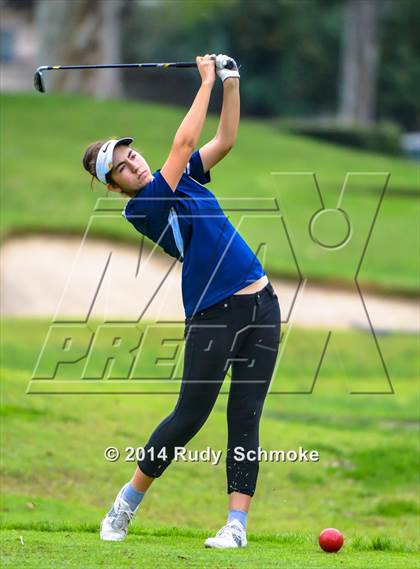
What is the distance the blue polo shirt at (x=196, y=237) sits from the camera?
22.4ft

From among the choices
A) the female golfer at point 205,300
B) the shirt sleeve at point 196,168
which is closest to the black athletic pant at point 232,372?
the female golfer at point 205,300

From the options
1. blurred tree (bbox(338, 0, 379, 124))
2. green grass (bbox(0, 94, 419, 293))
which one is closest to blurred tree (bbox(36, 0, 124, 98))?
green grass (bbox(0, 94, 419, 293))

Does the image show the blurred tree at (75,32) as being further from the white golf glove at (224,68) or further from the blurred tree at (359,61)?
the white golf glove at (224,68)

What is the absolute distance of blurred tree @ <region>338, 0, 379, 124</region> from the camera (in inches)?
1866

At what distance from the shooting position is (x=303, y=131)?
40938 millimetres

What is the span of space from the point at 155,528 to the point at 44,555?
1.87m

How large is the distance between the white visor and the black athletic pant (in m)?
0.84

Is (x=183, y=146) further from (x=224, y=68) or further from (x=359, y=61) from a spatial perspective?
(x=359, y=61)

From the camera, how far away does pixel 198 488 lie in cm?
1073

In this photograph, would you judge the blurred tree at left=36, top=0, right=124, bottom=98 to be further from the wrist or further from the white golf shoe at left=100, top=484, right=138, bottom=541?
the white golf shoe at left=100, top=484, right=138, bottom=541

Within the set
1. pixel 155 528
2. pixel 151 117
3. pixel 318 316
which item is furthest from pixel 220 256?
pixel 151 117

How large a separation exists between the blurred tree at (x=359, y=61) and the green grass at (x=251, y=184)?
10.3 metres

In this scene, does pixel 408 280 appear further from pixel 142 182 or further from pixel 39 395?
pixel 142 182

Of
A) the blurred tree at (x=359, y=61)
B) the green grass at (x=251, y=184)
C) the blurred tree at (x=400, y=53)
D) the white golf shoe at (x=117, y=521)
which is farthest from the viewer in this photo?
the blurred tree at (x=400, y=53)
